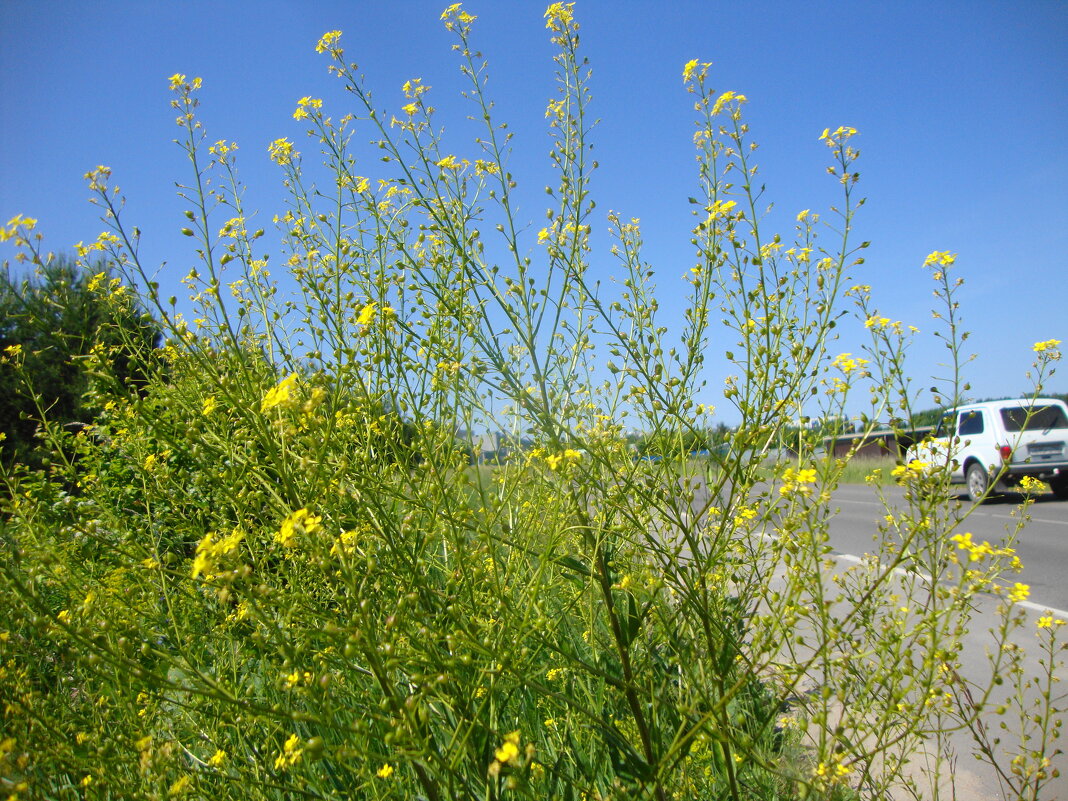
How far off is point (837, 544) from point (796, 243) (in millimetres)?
8790

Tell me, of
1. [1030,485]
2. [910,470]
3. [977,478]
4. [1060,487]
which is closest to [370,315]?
[910,470]

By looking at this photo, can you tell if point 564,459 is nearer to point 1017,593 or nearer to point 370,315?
point 370,315

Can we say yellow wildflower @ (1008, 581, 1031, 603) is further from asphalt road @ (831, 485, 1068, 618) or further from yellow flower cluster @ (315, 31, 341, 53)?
yellow flower cluster @ (315, 31, 341, 53)

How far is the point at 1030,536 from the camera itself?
8992 mm

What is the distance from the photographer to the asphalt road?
6.29 m

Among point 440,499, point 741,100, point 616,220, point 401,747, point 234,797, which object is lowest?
point 234,797

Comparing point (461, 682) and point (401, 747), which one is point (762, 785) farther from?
point (401, 747)

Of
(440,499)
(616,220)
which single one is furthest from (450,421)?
(616,220)

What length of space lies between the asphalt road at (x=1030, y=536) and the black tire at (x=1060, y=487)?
0.50ft

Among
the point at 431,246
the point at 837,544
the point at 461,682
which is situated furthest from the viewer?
the point at 837,544

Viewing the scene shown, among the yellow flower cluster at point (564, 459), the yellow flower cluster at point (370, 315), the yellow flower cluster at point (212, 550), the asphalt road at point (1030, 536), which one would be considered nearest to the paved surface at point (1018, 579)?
the asphalt road at point (1030, 536)

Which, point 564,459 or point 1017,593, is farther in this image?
point 1017,593

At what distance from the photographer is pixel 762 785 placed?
226 cm

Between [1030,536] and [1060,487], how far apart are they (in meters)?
5.35
